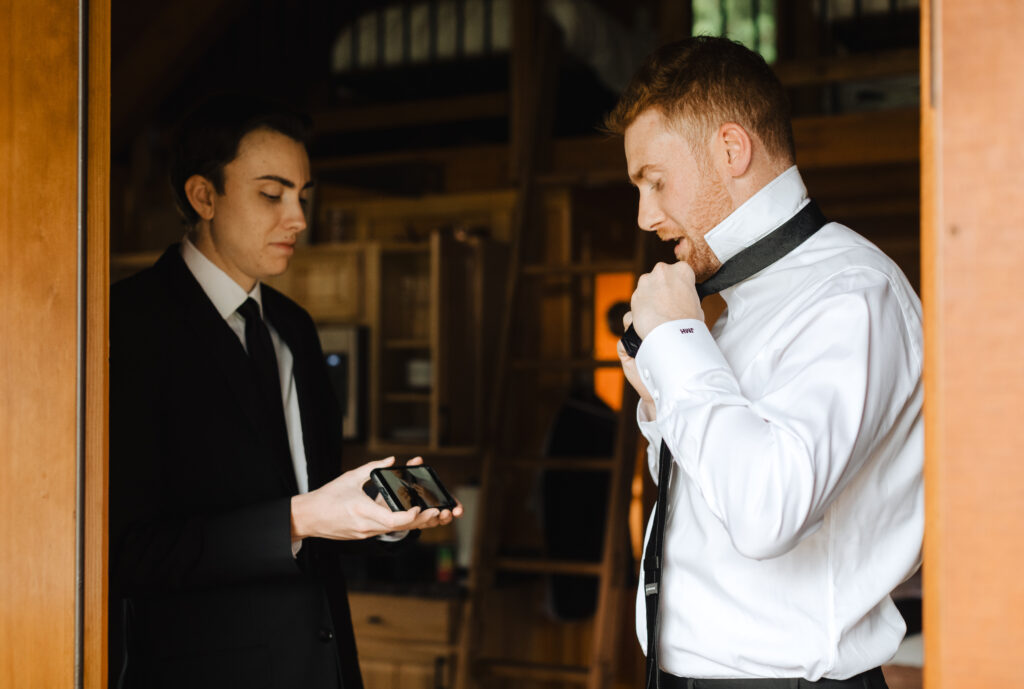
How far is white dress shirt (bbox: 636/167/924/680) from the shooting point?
1132 millimetres

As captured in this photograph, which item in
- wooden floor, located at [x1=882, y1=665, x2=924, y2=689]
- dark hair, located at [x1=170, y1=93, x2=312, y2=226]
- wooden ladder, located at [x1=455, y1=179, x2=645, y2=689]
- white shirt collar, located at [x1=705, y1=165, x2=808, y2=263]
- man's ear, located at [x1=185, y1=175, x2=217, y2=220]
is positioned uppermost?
dark hair, located at [x1=170, y1=93, x2=312, y2=226]

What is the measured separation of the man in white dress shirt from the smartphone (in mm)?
346

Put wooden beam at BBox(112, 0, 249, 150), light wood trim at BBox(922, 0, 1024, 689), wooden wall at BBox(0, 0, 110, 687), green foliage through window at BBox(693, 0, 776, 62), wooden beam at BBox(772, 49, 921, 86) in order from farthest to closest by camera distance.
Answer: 1. wooden beam at BBox(112, 0, 249, 150)
2. green foliage through window at BBox(693, 0, 776, 62)
3. wooden beam at BBox(772, 49, 921, 86)
4. wooden wall at BBox(0, 0, 110, 687)
5. light wood trim at BBox(922, 0, 1024, 689)

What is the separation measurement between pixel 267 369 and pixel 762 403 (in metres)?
1.08

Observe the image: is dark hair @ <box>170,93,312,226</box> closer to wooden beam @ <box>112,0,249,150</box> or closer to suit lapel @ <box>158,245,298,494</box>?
suit lapel @ <box>158,245,298,494</box>

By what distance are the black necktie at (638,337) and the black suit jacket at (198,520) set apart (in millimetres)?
622

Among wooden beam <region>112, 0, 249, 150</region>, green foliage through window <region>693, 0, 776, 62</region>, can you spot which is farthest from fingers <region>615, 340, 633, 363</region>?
wooden beam <region>112, 0, 249, 150</region>

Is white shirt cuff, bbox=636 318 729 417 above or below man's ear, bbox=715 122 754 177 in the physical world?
below

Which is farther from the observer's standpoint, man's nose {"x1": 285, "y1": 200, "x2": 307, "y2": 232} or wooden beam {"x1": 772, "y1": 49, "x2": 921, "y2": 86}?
wooden beam {"x1": 772, "y1": 49, "x2": 921, "y2": 86}

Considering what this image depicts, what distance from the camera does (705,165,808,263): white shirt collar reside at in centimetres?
146

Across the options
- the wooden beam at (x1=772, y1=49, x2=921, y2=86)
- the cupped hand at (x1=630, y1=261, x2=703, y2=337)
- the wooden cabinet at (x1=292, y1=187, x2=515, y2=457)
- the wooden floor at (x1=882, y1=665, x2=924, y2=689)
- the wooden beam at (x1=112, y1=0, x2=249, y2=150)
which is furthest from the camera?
the wooden beam at (x1=112, y1=0, x2=249, y2=150)

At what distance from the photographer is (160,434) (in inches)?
68.2

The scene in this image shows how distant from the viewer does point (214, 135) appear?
202 centimetres

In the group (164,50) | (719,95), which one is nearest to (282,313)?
(719,95)
